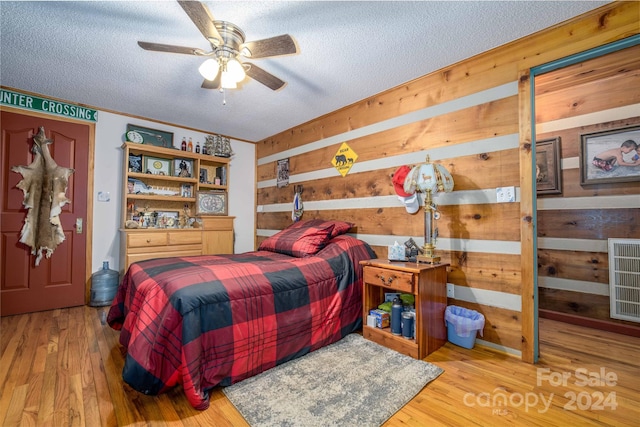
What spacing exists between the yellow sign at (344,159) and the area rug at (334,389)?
1930 millimetres

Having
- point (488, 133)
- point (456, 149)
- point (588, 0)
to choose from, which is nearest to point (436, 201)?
point (456, 149)

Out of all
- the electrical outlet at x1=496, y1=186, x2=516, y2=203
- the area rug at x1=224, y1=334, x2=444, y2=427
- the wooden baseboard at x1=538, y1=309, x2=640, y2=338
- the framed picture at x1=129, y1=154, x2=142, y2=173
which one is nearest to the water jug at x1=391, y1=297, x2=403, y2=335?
the area rug at x1=224, y1=334, x2=444, y2=427

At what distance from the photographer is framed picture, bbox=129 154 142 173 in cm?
345

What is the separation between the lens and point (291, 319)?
1902 mm

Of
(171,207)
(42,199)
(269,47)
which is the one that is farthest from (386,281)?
(42,199)

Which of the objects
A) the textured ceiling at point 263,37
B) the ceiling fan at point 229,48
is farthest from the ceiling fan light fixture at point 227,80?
the textured ceiling at point 263,37

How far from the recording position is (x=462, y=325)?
2.08 meters

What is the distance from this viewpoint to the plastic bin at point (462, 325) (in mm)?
2062

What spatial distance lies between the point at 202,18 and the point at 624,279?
3.91m

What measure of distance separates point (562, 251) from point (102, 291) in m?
5.09

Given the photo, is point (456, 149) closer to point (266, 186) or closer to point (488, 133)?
point (488, 133)

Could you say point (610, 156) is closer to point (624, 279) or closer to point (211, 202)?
point (624, 279)

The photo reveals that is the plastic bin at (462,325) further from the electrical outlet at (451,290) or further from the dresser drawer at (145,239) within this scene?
the dresser drawer at (145,239)

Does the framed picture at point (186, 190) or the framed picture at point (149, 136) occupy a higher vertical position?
the framed picture at point (149, 136)
